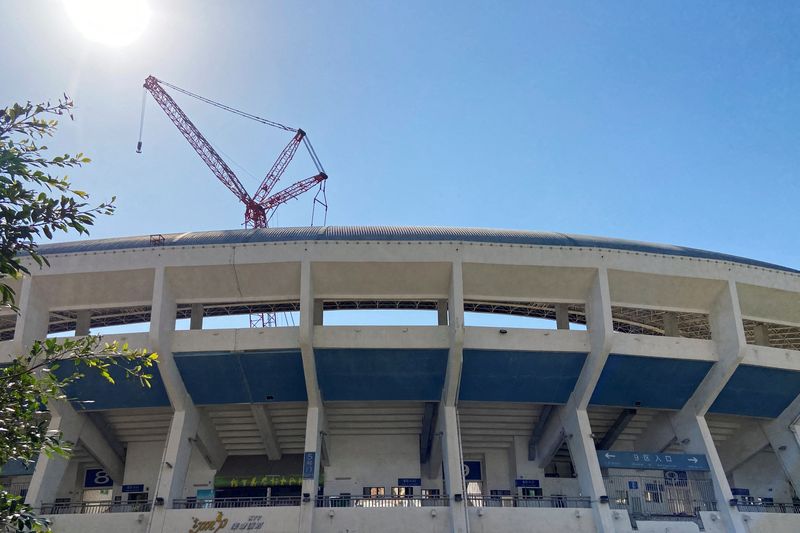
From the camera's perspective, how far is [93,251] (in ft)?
113

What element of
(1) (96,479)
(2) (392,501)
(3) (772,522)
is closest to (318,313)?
(2) (392,501)

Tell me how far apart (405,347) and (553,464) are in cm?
1380

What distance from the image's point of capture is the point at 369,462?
3900 cm

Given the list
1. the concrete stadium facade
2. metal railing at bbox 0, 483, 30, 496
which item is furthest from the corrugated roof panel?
metal railing at bbox 0, 483, 30, 496

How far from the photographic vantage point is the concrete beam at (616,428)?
128ft

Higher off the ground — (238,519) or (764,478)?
(764,478)

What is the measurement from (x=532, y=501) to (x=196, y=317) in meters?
20.1

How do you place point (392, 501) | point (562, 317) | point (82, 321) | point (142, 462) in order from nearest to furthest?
1. point (392, 501)
2. point (562, 317)
3. point (82, 321)
4. point (142, 462)

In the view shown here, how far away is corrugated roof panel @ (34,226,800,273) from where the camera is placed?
34.4 meters

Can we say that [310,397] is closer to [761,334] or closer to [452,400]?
[452,400]

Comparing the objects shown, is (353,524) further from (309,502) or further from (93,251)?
(93,251)

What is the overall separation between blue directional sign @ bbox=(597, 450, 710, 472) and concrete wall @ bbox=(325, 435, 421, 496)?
1074cm

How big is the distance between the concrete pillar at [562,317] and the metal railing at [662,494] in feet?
26.7

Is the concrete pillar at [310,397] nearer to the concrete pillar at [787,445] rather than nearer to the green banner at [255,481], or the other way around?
the green banner at [255,481]
